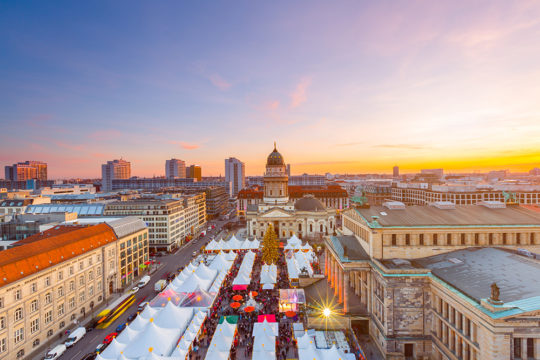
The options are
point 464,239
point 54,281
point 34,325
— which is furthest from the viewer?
point 54,281

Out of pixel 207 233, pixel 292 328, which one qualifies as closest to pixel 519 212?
pixel 292 328

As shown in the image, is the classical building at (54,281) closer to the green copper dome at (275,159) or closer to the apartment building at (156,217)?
the apartment building at (156,217)

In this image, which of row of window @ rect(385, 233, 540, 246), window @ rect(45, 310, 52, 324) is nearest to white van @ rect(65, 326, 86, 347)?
window @ rect(45, 310, 52, 324)

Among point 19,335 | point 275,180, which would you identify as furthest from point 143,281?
point 275,180

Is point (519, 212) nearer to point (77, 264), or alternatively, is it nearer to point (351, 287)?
point (351, 287)

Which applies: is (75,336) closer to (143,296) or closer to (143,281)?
(143,296)

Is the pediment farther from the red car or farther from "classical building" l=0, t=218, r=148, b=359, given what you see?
the red car
